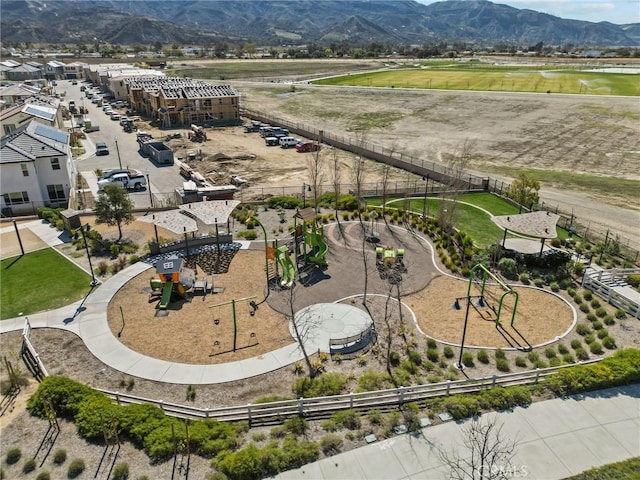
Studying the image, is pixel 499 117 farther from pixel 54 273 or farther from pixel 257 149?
pixel 54 273

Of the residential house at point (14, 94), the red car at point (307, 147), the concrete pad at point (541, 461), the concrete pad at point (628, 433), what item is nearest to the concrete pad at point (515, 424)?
the concrete pad at point (541, 461)

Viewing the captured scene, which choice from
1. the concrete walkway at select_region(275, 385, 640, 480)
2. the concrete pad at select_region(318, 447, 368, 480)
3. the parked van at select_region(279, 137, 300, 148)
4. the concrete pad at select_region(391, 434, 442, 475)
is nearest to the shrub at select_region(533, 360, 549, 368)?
the concrete walkway at select_region(275, 385, 640, 480)

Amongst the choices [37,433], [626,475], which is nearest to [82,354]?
[37,433]

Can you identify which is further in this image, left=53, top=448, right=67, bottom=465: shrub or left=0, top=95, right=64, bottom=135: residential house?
left=0, top=95, right=64, bottom=135: residential house

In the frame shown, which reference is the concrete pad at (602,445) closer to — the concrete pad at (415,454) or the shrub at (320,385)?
the concrete pad at (415,454)

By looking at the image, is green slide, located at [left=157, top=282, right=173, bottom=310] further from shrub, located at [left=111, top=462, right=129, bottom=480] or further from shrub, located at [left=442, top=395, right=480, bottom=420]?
shrub, located at [left=442, top=395, right=480, bottom=420]

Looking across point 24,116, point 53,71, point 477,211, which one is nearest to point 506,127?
point 477,211
